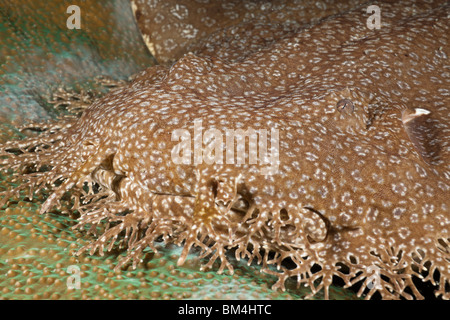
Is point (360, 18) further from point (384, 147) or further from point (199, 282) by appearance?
point (199, 282)

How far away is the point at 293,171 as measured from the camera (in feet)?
9.02

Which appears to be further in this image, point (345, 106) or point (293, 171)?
point (345, 106)

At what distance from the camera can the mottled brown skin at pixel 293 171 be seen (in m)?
2.68

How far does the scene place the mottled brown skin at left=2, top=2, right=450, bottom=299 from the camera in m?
2.68

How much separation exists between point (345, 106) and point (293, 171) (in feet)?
2.23

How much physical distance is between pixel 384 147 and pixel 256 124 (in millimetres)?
863

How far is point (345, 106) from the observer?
121 inches

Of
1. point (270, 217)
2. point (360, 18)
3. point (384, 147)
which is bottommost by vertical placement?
point (270, 217)

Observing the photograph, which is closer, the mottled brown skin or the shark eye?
the mottled brown skin

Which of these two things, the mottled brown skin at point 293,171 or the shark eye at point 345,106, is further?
the shark eye at point 345,106

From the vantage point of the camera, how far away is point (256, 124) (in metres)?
2.90

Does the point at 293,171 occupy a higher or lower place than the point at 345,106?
lower

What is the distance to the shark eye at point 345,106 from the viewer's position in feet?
10.1
